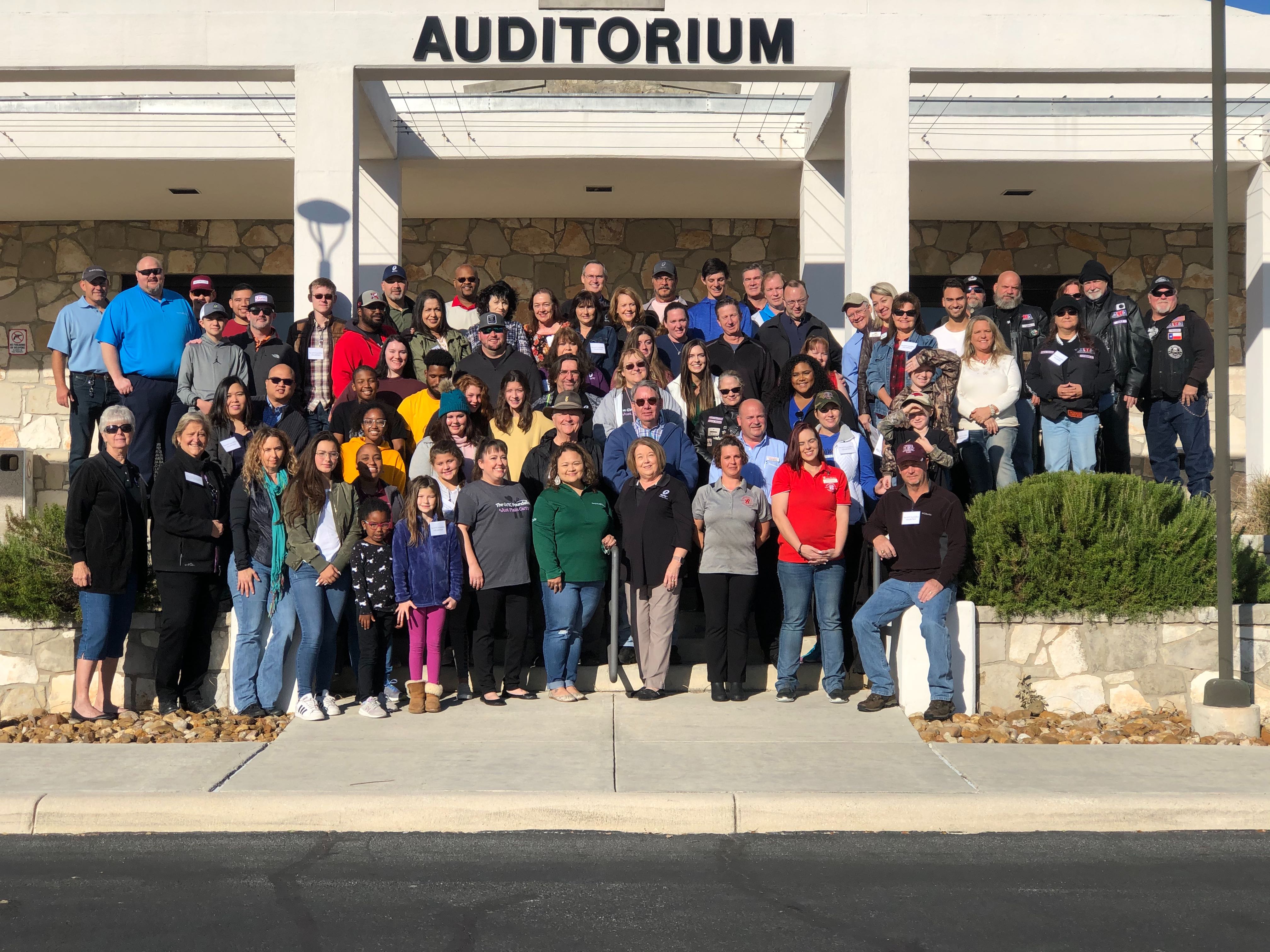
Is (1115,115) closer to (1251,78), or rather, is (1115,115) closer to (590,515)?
(1251,78)

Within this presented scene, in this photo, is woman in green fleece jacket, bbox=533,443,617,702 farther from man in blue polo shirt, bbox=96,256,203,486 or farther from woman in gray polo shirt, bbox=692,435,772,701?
man in blue polo shirt, bbox=96,256,203,486

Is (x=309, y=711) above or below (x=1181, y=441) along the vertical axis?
below

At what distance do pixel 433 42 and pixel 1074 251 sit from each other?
820 cm

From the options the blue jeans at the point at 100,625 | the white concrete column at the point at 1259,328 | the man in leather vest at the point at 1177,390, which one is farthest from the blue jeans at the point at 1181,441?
the blue jeans at the point at 100,625

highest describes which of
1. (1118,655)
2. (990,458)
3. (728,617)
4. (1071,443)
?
(1071,443)

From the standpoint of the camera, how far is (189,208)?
14562mm

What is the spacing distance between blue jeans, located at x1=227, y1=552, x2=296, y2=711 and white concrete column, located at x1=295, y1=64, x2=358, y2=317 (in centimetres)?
278

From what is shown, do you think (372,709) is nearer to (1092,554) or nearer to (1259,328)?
(1092,554)

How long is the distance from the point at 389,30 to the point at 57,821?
6.48 m

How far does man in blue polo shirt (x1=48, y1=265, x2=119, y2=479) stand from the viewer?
9.60m

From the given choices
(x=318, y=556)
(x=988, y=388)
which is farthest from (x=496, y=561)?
(x=988, y=388)

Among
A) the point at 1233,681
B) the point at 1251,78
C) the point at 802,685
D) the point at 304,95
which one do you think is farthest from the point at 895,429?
the point at 304,95

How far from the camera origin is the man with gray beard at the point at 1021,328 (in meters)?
9.71

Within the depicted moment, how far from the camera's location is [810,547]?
26.5ft
